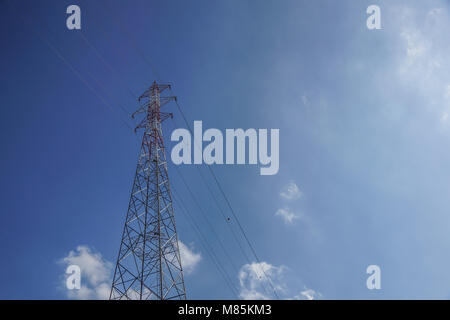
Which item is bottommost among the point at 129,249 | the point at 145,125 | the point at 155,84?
the point at 129,249

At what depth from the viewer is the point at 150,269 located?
20.3 metres
